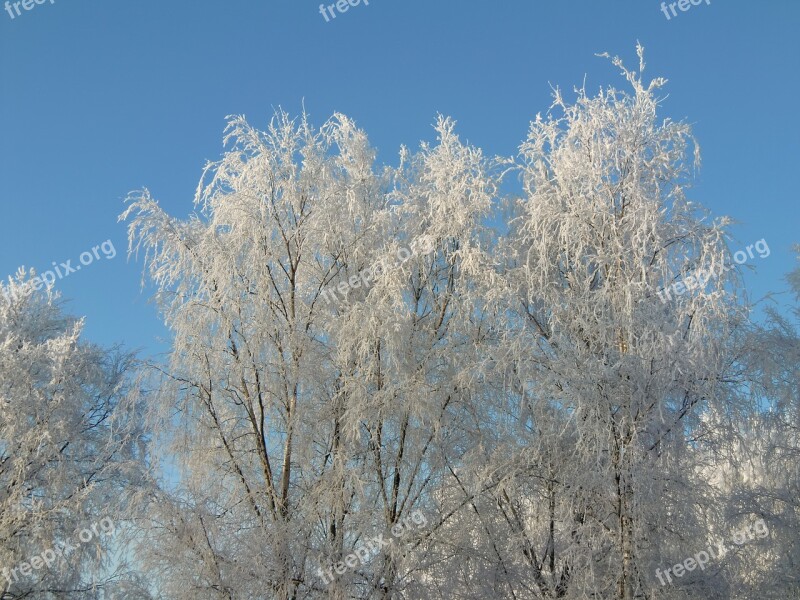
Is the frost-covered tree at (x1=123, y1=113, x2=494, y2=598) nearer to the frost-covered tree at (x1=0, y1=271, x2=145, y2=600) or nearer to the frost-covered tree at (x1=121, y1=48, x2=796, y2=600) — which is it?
the frost-covered tree at (x1=121, y1=48, x2=796, y2=600)

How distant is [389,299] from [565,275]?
281 cm

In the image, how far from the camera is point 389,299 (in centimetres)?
1162

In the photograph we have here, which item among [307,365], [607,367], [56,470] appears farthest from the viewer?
[56,470]

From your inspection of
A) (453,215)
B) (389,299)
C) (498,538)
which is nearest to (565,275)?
(453,215)

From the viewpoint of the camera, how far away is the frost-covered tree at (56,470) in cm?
1448

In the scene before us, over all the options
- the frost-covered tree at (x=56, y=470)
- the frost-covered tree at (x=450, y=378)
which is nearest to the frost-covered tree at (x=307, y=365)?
the frost-covered tree at (x=450, y=378)

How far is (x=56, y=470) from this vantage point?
1531 cm

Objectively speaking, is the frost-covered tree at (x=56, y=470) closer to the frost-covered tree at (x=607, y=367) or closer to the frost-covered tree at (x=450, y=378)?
the frost-covered tree at (x=450, y=378)

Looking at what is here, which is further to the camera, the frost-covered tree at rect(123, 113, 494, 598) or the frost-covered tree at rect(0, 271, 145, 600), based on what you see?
the frost-covered tree at rect(0, 271, 145, 600)

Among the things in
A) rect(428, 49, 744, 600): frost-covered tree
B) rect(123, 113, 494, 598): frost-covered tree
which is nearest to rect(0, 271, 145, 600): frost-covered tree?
rect(123, 113, 494, 598): frost-covered tree

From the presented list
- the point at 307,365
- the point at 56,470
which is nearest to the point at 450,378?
the point at 307,365

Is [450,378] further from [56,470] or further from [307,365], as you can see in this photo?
[56,470]

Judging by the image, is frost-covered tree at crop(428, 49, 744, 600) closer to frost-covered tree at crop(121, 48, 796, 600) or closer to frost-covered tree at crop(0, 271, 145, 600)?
frost-covered tree at crop(121, 48, 796, 600)

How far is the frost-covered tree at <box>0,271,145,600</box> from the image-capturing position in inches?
570
